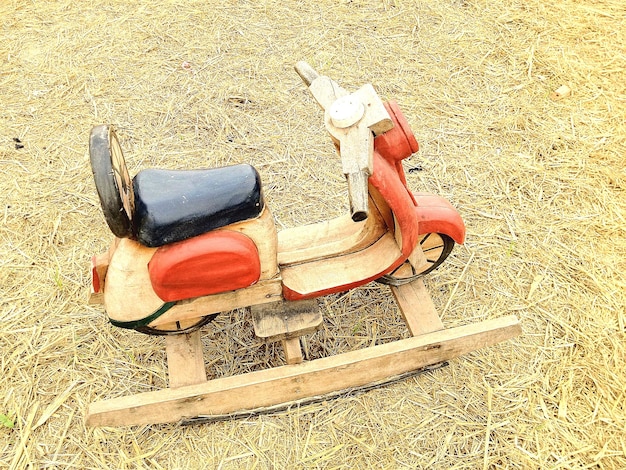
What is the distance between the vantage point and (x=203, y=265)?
1.83 metres

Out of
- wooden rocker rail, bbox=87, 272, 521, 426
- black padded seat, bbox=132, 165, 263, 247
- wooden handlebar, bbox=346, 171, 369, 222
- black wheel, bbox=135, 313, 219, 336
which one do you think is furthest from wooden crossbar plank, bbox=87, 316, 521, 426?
wooden handlebar, bbox=346, 171, 369, 222

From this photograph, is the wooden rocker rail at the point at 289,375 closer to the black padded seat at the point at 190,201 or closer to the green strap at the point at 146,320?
the green strap at the point at 146,320

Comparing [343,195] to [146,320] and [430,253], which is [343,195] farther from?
[146,320]

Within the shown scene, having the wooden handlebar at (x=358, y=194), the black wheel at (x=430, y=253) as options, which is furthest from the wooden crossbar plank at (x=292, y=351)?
the wooden handlebar at (x=358, y=194)

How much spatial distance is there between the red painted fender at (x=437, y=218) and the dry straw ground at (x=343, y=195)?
0.54 m

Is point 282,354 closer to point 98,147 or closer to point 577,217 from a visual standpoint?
point 98,147

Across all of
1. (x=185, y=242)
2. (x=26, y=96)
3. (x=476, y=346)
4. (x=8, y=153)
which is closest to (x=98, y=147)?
(x=185, y=242)

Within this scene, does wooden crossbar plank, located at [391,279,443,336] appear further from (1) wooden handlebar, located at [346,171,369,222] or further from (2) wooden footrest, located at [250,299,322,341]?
(1) wooden handlebar, located at [346,171,369,222]

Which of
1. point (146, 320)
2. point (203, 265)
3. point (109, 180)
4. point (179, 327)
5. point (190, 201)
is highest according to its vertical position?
point (109, 180)

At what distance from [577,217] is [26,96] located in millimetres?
3385

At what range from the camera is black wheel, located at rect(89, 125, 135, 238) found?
1585 mm

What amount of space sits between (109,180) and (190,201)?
0.91 ft

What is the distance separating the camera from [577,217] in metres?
2.90

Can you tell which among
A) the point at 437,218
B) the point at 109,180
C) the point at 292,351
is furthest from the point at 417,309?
the point at 109,180
